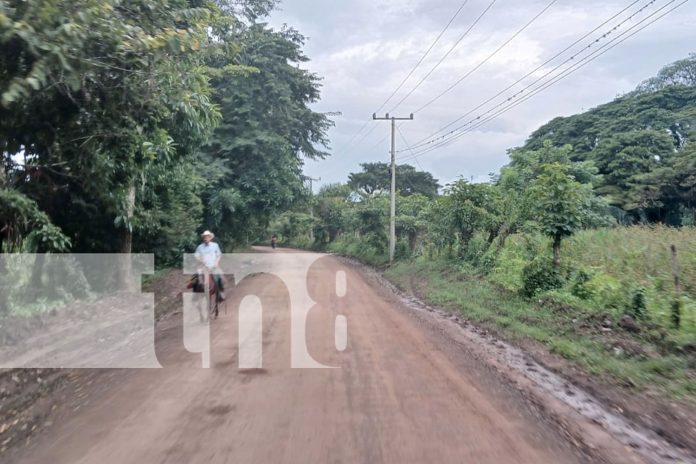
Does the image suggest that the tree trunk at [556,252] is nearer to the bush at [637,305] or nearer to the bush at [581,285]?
the bush at [581,285]

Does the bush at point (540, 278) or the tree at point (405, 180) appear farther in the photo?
the tree at point (405, 180)

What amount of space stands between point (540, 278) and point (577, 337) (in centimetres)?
367

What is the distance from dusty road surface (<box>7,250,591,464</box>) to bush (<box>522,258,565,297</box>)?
4.83m

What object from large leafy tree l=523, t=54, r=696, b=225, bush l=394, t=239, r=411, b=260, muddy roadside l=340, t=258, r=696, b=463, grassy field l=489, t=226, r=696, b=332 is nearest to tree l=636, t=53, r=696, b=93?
large leafy tree l=523, t=54, r=696, b=225

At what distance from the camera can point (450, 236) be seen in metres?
21.0

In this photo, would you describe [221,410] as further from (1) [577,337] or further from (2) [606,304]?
(2) [606,304]

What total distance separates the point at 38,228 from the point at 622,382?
357 inches

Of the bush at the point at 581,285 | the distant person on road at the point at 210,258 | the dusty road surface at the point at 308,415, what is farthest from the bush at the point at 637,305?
the distant person on road at the point at 210,258

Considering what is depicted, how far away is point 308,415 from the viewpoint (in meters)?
5.18

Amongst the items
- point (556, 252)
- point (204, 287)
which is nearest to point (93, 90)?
point (204, 287)

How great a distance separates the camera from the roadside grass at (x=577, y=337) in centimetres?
654

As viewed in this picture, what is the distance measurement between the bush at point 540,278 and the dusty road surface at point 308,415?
15.8ft

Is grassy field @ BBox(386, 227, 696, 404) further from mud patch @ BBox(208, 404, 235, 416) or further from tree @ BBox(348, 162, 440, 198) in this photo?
tree @ BBox(348, 162, 440, 198)

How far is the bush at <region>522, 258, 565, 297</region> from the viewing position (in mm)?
12094
